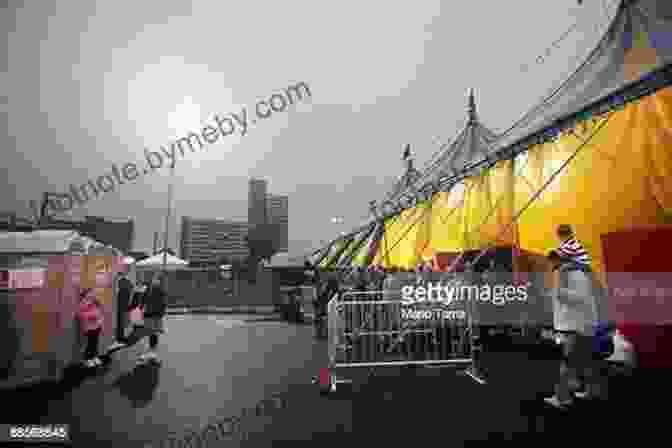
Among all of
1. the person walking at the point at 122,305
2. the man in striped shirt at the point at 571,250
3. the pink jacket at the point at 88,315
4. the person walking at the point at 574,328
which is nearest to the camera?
the person walking at the point at 574,328

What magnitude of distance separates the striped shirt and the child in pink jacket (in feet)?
29.6

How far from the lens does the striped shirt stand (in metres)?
4.25

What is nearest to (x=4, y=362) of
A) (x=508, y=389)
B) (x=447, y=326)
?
(x=447, y=326)

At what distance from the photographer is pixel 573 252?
169 inches

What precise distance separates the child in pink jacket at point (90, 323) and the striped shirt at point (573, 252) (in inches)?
356

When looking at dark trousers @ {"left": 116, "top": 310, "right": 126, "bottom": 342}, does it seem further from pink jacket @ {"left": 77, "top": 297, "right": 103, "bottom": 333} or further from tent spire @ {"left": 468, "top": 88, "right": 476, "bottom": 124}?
tent spire @ {"left": 468, "top": 88, "right": 476, "bottom": 124}

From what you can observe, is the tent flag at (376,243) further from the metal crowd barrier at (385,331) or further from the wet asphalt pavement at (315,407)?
the wet asphalt pavement at (315,407)

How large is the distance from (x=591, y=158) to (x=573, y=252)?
2.81m

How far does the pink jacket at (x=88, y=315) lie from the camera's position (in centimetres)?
693

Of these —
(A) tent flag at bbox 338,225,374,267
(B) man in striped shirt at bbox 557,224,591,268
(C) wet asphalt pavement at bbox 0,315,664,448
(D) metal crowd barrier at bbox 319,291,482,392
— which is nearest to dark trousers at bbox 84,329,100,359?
(C) wet asphalt pavement at bbox 0,315,664,448

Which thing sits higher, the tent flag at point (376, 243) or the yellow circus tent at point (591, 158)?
the yellow circus tent at point (591, 158)

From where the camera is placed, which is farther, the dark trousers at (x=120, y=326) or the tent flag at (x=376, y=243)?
the dark trousers at (x=120, y=326)

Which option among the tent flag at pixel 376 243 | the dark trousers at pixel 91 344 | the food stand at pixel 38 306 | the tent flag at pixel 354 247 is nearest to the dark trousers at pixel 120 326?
the dark trousers at pixel 91 344

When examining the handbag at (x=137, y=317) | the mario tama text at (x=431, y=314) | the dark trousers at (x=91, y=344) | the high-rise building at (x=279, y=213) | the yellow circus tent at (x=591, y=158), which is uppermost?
the high-rise building at (x=279, y=213)
